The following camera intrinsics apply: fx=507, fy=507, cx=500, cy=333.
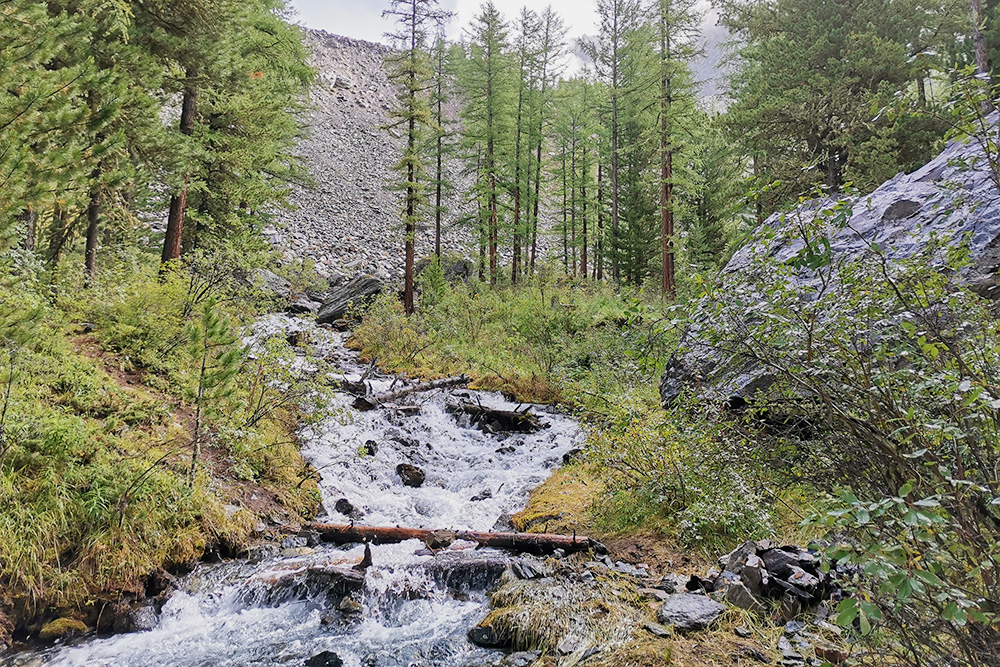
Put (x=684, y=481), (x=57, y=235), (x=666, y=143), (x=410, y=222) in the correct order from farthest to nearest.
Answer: (x=410, y=222), (x=666, y=143), (x=57, y=235), (x=684, y=481)

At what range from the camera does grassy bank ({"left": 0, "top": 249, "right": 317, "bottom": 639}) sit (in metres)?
4.02

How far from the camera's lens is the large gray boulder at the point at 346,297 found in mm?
18125

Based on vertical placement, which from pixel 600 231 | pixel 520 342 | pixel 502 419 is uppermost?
pixel 600 231

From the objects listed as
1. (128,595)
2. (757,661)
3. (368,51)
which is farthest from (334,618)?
(368,51)

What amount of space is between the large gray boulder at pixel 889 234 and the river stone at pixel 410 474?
3768 mm

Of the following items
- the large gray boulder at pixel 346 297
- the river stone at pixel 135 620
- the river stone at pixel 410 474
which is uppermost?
the large gray boulder at pixel 346 297

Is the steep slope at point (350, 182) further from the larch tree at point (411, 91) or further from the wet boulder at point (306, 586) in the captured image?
the wet boulder at point (306, 586)

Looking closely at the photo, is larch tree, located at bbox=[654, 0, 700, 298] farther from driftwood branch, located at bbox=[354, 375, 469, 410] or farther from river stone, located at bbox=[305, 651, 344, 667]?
river stone, located at bbox=[305, 651, 344, 667]

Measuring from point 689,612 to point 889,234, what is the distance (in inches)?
190

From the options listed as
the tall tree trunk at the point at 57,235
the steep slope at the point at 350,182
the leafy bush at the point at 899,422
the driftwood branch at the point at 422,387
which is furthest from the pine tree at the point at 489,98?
the leafy bush at the point at 899,422

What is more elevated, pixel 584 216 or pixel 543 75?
pixel 543 75

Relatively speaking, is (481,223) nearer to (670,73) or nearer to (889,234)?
(670,73)

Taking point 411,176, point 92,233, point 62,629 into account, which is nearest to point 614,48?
point 411,176

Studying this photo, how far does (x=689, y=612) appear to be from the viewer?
348 centimetres
